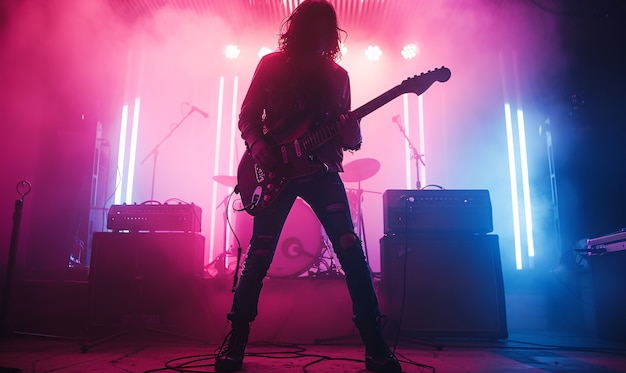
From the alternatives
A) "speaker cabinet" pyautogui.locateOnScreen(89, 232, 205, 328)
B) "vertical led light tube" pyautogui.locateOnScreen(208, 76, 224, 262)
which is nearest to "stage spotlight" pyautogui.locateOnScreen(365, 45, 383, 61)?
"vertical led light tube" pyautogui.locateOnScreen(208, 76, 224, 262)

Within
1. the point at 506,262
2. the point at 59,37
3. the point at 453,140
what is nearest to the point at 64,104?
the point at 59,37

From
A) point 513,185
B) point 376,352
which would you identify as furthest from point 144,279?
point 513,185

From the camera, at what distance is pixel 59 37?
4441 mm

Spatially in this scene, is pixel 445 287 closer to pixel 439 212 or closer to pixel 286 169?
pixel 439 212

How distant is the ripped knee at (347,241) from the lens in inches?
77.0

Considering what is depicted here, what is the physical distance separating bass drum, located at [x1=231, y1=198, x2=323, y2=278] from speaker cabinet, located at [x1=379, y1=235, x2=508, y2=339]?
0.87 metres

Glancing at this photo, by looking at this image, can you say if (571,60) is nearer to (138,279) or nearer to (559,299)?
(559,299)

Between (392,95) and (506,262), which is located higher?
(392,95)

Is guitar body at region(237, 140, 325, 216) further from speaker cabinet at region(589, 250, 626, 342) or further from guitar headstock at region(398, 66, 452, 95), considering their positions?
speaker cabinet at region(589, 250, 626, 342)

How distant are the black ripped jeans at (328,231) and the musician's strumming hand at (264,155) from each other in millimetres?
127

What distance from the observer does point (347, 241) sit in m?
1.96

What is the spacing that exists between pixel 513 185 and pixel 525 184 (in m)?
0.13

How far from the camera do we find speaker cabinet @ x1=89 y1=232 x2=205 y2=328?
3246mm

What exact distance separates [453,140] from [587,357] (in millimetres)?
3563
